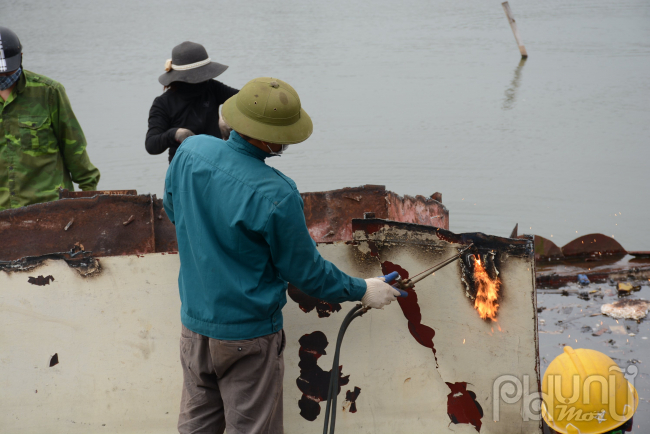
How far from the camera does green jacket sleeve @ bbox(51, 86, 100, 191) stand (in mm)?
3820

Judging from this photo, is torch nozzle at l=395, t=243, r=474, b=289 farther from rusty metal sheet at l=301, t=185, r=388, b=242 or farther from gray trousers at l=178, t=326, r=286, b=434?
rusty metal sheet at l=301, t=185, r=388, b=242

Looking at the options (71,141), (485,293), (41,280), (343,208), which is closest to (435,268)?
(485,293)

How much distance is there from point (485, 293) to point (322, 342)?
2.63 feet

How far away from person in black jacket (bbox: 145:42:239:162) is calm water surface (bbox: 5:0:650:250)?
390cm

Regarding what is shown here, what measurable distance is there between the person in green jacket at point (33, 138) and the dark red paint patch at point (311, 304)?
204 cm

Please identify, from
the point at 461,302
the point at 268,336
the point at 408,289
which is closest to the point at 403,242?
the point at 408,289

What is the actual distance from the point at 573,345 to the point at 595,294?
34.4 inches

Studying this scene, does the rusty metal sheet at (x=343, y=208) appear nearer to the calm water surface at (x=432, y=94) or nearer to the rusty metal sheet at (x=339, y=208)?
the rusty metal sheet at (x=339, y=208)

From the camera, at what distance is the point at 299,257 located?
213 cm

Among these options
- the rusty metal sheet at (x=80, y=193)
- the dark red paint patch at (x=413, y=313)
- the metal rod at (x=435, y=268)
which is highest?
the rusty metal sheet at (x=80, y=193)

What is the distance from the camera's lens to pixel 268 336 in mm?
2295

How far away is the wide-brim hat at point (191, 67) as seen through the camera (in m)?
3.91

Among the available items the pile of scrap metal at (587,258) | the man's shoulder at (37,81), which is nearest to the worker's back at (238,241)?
the man's shoulder at (37,81)

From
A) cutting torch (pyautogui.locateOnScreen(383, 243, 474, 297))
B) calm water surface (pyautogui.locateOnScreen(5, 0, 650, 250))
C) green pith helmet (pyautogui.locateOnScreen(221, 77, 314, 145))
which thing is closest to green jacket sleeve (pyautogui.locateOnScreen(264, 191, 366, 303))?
green pith helmet (pyautogui.locateOnScreen(221, 77, 314, 145))
